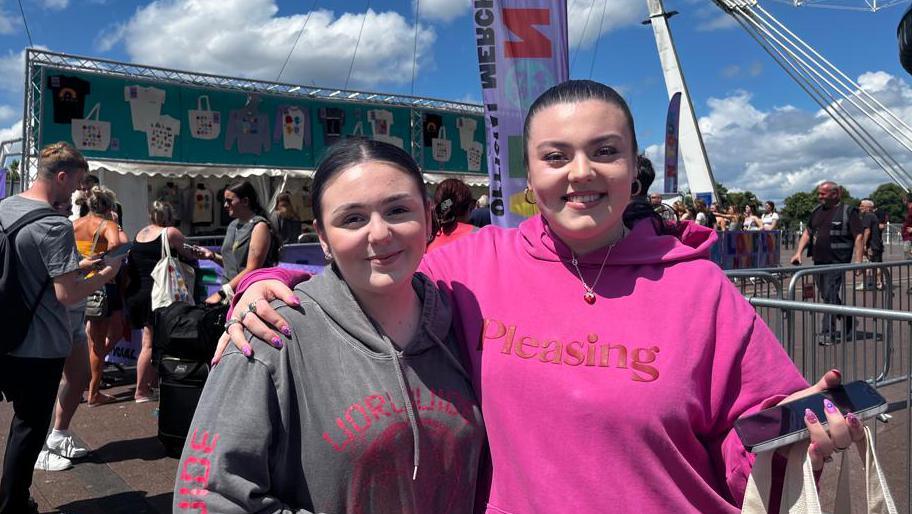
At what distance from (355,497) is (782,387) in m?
0.91

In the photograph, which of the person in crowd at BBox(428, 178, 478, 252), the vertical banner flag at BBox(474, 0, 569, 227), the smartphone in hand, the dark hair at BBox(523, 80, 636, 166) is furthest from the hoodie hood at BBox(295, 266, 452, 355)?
the person in crowd at BBox(428, 178, 478, 252)

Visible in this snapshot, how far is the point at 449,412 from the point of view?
147cm

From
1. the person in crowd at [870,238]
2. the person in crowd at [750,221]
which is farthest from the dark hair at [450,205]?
the person in crowd at [750,221]

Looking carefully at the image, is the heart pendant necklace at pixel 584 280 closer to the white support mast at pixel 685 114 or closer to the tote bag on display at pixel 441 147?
the tote bag on display at pixel 441 147

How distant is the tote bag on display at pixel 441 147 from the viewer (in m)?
17.5

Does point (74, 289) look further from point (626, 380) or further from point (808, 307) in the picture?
point (808, 307)

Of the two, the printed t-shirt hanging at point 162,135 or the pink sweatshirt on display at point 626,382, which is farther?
the printed t-shirt hanging at point 162,135

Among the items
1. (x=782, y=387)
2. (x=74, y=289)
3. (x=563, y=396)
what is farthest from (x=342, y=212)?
(x=74, y=289)

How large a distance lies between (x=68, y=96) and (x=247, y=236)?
886 centimetres

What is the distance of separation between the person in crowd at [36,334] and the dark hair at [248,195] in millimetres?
1542

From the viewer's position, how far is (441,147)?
17.6 metres

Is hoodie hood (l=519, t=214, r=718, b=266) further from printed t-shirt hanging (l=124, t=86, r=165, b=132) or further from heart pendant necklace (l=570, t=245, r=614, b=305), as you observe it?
printed t-shirt hanging (l=124, t=86, r=165, b=132)

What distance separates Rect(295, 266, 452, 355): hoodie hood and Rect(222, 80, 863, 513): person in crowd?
57 mm

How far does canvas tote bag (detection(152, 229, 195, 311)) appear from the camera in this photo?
19.9ft
